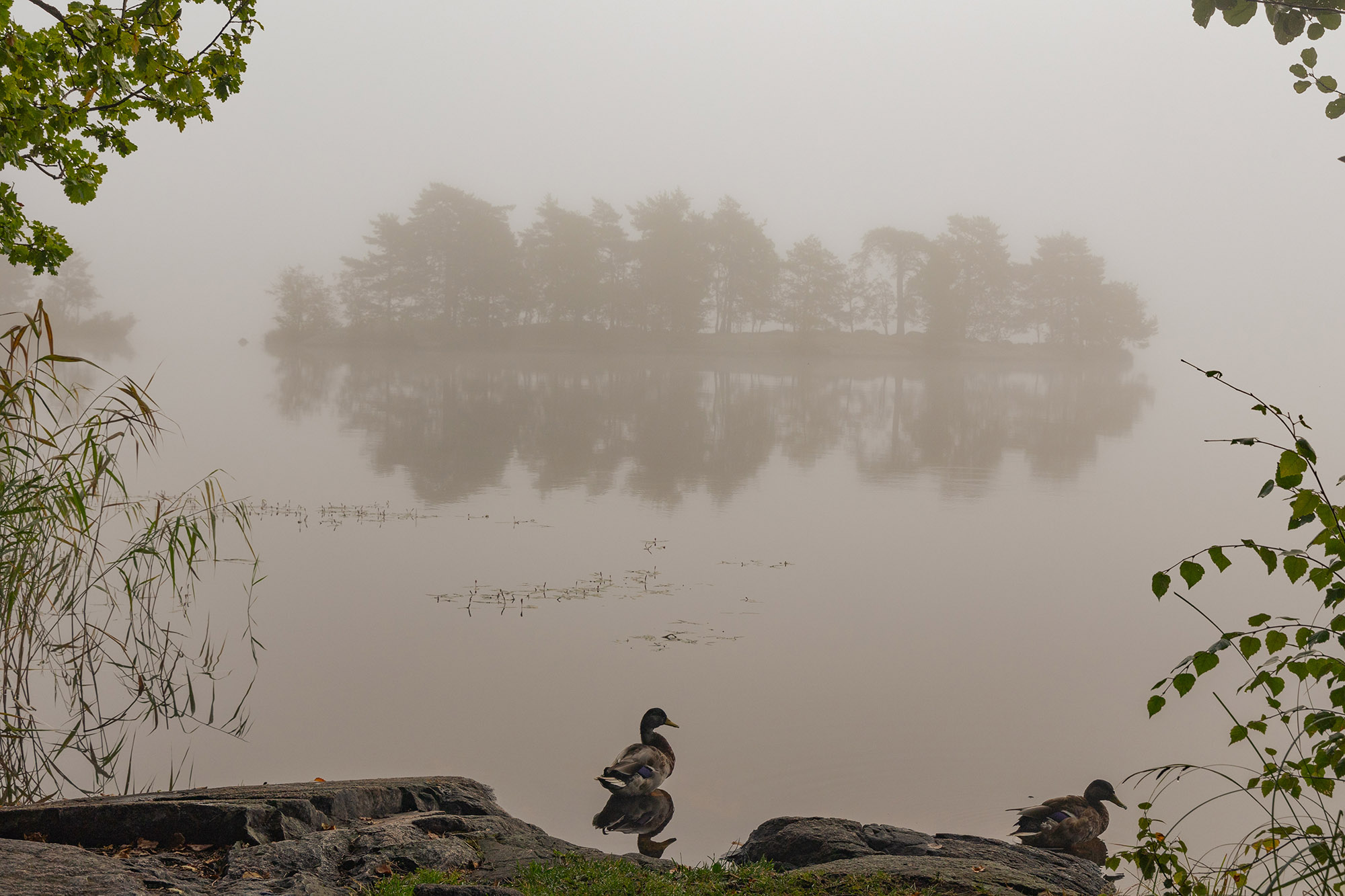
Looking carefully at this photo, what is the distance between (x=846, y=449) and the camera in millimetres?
18984

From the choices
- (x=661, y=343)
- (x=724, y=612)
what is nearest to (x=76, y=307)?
(x=661, y=343)

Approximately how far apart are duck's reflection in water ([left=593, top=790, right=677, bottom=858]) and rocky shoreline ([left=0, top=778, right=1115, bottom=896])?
540mm

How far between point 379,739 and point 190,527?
5.47 ft

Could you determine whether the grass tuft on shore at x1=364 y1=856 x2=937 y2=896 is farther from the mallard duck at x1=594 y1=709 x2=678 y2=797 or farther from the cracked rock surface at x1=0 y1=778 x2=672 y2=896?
the mallard duck at x1=594 y1=709 x2=678 y2=797

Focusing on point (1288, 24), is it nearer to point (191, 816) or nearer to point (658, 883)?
point (658, 883)

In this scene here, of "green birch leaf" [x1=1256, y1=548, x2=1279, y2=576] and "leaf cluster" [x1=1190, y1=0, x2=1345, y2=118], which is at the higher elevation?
"leaf cluster" [x1=1190, y1=0, x2=1345, y2=118]

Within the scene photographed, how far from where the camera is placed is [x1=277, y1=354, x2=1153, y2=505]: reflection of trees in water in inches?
614

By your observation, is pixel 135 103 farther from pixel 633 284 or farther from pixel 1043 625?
pixel 633 284

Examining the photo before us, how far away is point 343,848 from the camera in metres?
→ 3.35

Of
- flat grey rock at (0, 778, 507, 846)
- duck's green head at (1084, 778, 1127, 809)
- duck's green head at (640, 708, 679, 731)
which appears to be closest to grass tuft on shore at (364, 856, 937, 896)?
flat grey rock at (0, 778, 507, 846)

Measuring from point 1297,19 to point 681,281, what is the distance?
203 ft

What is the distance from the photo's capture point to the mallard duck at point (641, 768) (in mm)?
4773

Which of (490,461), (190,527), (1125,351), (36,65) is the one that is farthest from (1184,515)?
(1125,351)

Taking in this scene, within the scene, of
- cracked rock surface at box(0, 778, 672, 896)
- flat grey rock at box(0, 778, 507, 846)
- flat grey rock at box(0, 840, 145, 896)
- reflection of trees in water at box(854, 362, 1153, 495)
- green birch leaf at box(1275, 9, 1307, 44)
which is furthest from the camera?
reflection of trees in water at box(854, 362, 1153, 495)
